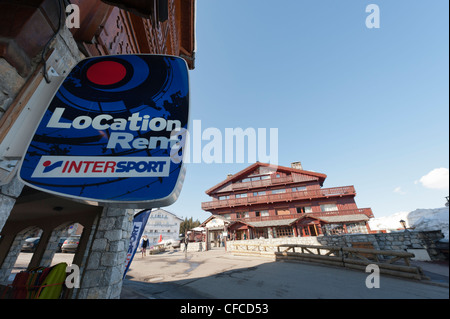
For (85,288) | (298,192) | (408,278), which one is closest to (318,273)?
(408,278)

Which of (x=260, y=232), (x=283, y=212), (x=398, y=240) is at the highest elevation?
(x=283, y=212)

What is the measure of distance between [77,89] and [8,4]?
0.90 m

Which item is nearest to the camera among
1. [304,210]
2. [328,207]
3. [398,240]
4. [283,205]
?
[398,240]

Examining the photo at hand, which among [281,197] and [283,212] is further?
[281,197]

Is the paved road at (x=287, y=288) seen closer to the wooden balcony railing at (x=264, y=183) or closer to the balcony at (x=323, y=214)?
the balcony at (x=323, y=214)

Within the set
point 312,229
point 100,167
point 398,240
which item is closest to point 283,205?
point 312,229

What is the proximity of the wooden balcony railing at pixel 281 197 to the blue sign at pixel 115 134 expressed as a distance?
980 inches

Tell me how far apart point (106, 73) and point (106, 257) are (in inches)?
144

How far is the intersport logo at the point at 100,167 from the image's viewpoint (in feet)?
4.75

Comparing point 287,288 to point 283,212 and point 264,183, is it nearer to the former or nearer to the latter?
point 283,212

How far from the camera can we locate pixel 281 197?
81.6 feet

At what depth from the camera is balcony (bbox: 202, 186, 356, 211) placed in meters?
22.6

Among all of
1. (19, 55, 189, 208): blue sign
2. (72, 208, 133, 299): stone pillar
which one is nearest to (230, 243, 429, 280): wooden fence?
(72, 208, 133, 299): stone pillar
